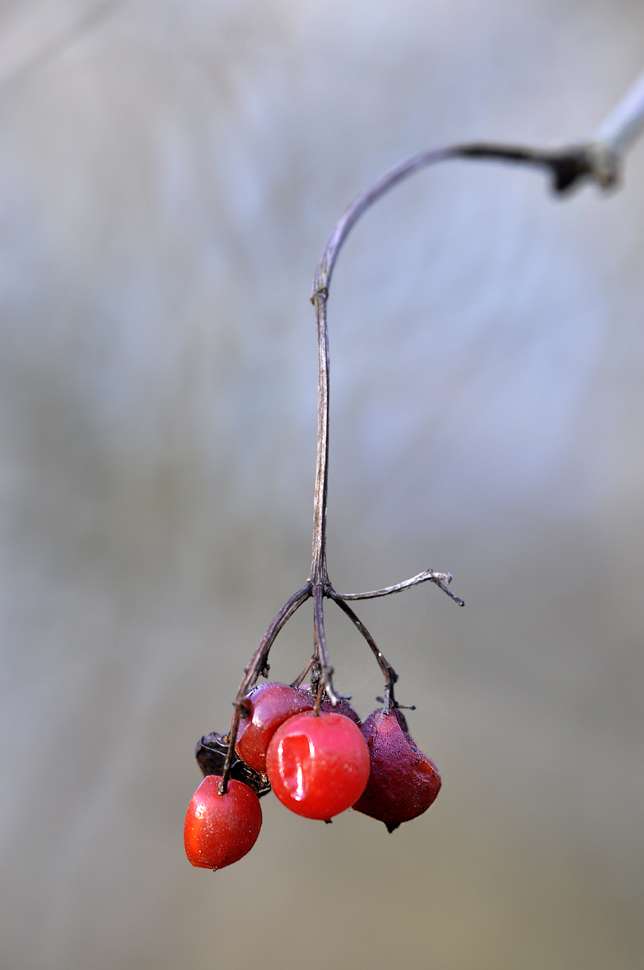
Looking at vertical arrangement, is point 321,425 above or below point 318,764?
above

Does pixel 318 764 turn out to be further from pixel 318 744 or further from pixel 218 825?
pixel 218 825

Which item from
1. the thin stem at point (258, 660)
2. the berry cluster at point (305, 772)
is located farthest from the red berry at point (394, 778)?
the thin stem at point (258, 660)

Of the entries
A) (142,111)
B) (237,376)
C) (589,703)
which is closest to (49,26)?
(142,111)

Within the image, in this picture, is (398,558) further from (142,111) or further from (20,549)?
(142,111)

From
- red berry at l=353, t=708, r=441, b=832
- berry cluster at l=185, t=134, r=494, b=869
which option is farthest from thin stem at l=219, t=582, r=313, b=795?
red berry at l=353, t=708, r=441, b=832

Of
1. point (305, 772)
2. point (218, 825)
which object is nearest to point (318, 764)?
point (305, 772)

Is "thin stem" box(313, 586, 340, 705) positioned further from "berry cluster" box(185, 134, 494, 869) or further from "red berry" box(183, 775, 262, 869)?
"red berry" box(183, 775, 262, 869)

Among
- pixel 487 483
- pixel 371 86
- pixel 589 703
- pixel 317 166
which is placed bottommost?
pixel 589 703
